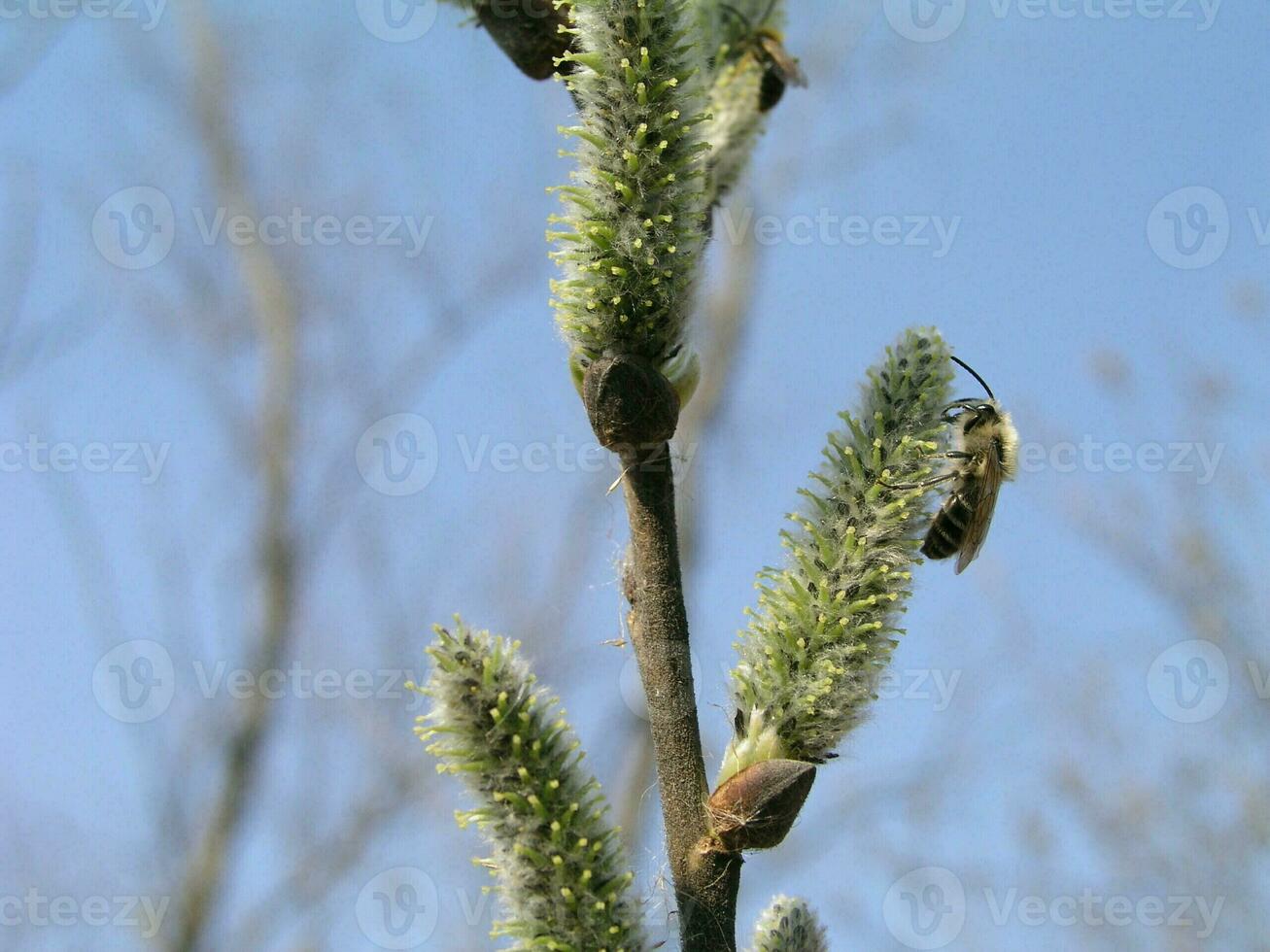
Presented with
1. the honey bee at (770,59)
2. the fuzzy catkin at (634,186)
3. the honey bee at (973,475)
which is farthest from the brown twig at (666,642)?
the honey bee at (770,59)

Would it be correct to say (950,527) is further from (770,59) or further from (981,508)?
(770,59)

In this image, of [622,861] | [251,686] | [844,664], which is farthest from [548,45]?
[251,686]

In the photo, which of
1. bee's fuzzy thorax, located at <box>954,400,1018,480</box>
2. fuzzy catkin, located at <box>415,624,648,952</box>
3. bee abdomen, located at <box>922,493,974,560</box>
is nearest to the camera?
fuzzy catkin, located at <box>415,624,648,952</box>

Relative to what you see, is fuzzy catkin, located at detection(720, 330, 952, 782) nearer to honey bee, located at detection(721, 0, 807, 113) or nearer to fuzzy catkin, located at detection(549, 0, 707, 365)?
fuzzy catkin, located at detection(549, 0, 707, 365)

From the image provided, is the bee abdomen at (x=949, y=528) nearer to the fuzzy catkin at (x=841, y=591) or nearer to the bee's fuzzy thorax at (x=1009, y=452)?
the bee's fuzzy thorax at (x=1009, y=452)

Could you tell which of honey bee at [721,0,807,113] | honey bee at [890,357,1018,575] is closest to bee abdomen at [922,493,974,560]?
honey bee at [890,357,1018,575]

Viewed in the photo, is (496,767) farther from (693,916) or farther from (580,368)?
(580,368)
